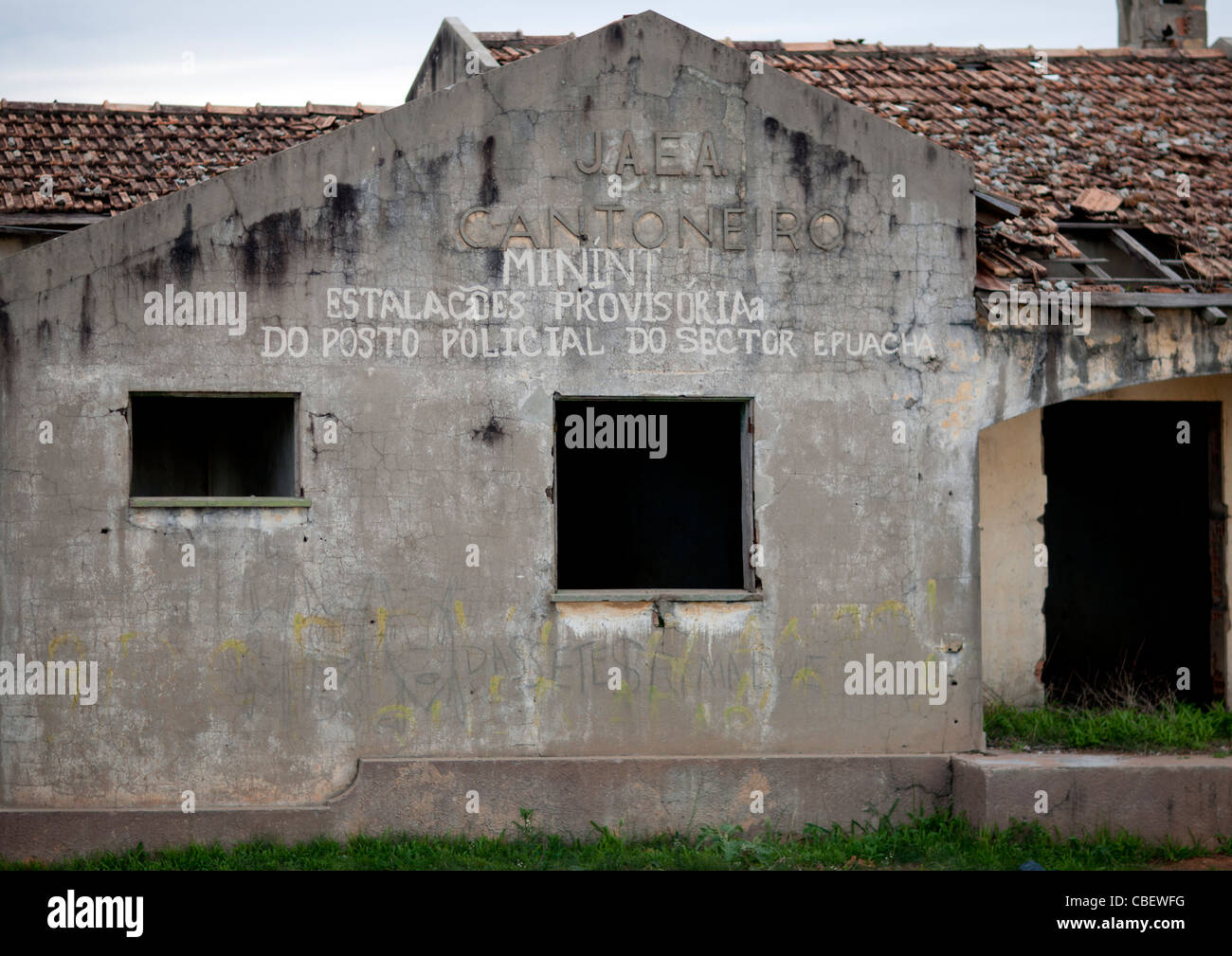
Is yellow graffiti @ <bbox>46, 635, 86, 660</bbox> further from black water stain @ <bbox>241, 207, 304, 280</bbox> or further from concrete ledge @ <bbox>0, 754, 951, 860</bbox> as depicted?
black water stain @ <bbox>241, 207, 304, 280</bbox>

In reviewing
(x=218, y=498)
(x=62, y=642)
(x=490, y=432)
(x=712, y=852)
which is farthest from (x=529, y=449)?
(x=62, y=642)

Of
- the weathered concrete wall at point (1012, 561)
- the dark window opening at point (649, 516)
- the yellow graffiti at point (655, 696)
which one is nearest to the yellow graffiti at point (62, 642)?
the yellow graffiti at point (655, 696)

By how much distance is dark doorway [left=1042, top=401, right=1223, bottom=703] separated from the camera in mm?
11586

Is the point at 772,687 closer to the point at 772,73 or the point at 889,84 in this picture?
the point at 772,73

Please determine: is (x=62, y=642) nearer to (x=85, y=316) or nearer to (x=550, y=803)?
(x=85, y=316)

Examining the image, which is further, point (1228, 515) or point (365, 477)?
point (1228, 515)

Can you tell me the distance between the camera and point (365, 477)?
9.05 m

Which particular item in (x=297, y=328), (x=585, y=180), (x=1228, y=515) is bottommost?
(x=1228, y=515)

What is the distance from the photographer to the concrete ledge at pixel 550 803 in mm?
8672

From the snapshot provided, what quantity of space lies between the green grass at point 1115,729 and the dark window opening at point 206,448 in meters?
5.58

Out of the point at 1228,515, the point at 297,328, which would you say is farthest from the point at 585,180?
the point at 1228,515

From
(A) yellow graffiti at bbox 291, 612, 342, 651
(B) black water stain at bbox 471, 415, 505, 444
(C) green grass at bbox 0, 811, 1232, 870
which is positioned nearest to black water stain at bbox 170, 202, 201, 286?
(B) black water stain at bbox 471, 415, 505, 444
